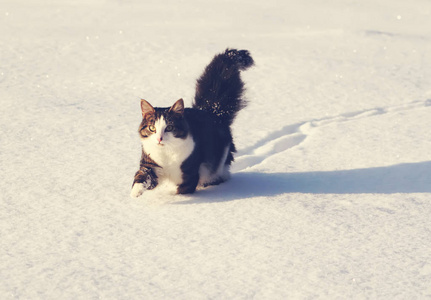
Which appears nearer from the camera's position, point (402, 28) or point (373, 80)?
point (373, 80)

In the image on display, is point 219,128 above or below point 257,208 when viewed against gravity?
above

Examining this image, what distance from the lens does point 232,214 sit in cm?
323

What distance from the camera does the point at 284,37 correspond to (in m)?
7.88

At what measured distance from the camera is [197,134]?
3568 mm

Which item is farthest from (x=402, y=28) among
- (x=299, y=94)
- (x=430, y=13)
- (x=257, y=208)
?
(x=257, y=208)

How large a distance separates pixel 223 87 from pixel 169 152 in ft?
2.83

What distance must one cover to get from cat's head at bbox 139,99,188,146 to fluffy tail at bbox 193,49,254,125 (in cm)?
63

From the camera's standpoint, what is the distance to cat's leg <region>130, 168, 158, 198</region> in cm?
341

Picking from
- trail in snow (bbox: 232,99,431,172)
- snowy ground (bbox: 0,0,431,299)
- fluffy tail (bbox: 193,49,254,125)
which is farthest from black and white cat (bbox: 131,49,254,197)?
trail in snow (bbox: 232,99,431,172)

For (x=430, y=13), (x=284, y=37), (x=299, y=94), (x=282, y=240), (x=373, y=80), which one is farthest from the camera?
(x=430, y=13)

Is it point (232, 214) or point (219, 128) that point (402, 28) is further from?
point (232, 214)

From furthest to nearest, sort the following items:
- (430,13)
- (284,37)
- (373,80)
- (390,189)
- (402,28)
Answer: (430,13)
(402,28)
(284,37)
(373,80)
(390,189)

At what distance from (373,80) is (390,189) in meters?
2.86

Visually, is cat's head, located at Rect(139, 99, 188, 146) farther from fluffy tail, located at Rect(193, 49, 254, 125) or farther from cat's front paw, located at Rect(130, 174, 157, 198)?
fluffy tail, located at Rect(193, 49, 254, 125)
